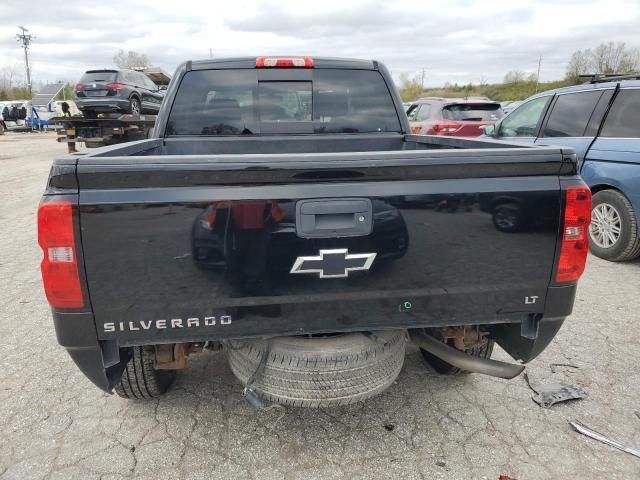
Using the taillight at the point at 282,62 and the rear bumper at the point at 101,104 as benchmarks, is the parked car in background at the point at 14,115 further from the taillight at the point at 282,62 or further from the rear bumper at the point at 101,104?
the taillight at the point at 282,62

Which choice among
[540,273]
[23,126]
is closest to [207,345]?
[540,273]

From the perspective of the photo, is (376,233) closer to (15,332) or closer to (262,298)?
(262,298)

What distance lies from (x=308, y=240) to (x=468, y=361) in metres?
1.18

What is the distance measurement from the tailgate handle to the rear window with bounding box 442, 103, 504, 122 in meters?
9.76

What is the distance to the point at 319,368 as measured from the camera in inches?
85.8

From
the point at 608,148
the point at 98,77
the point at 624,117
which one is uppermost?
the point at 98,77

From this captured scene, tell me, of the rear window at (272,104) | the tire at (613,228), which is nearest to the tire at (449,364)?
the rear window at (272,104)

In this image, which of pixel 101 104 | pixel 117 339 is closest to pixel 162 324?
pixel 117 339

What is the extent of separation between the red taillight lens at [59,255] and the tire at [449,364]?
1816mm

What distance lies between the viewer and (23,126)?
34469mm

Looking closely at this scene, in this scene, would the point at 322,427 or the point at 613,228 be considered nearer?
the point at 322,427

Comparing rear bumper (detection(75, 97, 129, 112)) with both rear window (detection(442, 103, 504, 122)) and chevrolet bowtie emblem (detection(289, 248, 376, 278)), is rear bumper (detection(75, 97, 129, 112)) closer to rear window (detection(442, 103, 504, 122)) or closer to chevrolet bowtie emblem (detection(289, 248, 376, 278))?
rear window (detection(442, 103, 504, 122))

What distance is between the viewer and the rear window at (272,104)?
142 inches

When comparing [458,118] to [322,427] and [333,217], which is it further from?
[333,217]
